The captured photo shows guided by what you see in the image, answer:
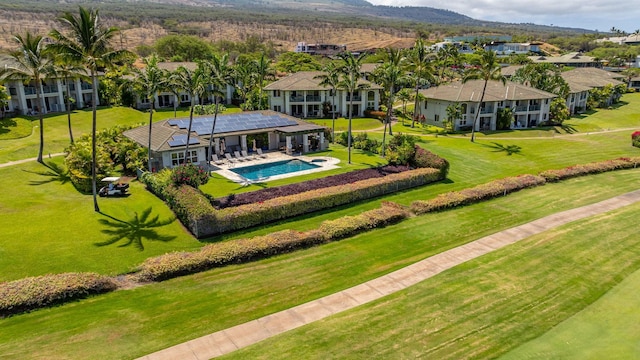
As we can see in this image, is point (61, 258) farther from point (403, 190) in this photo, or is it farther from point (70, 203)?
point (403, 190)

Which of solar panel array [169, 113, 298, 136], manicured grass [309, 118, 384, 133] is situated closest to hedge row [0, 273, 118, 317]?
solar panel array [169, 113, 298, 136]

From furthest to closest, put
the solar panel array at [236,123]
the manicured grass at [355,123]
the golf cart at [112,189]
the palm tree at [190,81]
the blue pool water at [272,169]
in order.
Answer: the manicured grass at [355,123] → the solar panel array at [236,123] → the blue pool water at [272,169] → the palm tree at [190,81] → the golf cart at [112,189]

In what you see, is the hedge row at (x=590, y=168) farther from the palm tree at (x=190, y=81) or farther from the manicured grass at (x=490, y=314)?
the palm tree at (x=190, y=81)

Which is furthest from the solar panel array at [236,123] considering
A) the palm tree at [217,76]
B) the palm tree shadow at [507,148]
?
the palm tree shadow at [507,148]

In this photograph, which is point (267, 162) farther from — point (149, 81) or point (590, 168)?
point (590, 168)

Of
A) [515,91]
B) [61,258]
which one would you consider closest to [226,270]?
[61,258]

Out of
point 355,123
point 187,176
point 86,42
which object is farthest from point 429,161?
point 355,123

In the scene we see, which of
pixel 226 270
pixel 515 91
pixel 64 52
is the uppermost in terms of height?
pixel 64 52
